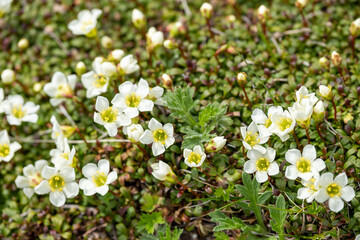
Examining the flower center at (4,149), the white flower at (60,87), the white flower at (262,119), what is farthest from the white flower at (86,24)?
the white flower at (262,119)

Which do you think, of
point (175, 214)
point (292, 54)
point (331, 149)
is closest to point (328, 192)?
point (331, 149)

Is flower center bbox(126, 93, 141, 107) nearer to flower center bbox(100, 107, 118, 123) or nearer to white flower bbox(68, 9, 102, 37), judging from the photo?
flower center bbox(100, 107, 118, 123)

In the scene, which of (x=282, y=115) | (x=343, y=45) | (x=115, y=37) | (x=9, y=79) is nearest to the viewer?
(x=282, y=115)

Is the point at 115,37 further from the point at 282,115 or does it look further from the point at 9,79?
the point at 282,115

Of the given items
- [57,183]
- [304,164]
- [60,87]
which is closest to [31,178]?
[57,183]

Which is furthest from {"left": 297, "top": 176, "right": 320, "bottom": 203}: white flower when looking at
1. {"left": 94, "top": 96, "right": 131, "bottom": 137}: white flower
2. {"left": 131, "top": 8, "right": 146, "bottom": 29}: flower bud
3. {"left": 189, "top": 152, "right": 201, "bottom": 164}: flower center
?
{"left": 131, "top": 8, "right": 146, "bottom": 29}: flower bud

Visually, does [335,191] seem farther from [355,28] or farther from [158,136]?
[355,28]
